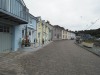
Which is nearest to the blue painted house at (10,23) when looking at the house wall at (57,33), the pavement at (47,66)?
the pavement at (47,66)

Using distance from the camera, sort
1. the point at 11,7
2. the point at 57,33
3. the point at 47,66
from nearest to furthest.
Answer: the point at 47,66
the point at 11,7
the point at 57,33

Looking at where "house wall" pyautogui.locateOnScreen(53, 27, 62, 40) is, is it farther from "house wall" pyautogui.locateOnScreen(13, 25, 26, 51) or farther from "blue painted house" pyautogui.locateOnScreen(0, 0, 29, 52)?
"blue painted house" pyautogui.locateOnScreen(0, 0, 29, 52)

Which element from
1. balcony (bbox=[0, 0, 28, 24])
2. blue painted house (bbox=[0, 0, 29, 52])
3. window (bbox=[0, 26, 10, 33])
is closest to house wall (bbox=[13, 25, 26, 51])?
blue painted house (bbox=[0, 0, 29, 52])

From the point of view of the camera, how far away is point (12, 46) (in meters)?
17.3

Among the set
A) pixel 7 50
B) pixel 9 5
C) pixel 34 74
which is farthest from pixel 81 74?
pixel 7 50

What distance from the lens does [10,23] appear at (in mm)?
15852

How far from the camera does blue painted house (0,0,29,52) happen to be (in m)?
12.9

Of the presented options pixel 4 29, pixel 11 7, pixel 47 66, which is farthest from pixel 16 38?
pixel 47 66

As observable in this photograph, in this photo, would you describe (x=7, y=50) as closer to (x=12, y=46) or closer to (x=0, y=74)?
(x=12, y=46)

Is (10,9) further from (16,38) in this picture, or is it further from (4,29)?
(16,38)

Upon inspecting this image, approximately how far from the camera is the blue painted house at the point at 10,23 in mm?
12884

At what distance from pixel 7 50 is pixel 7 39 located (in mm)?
1092

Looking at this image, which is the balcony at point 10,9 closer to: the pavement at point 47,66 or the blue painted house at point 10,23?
the blue painted house at point 10,23

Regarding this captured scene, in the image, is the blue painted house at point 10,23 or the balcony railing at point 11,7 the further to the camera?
the blue painted house at point 10,23
